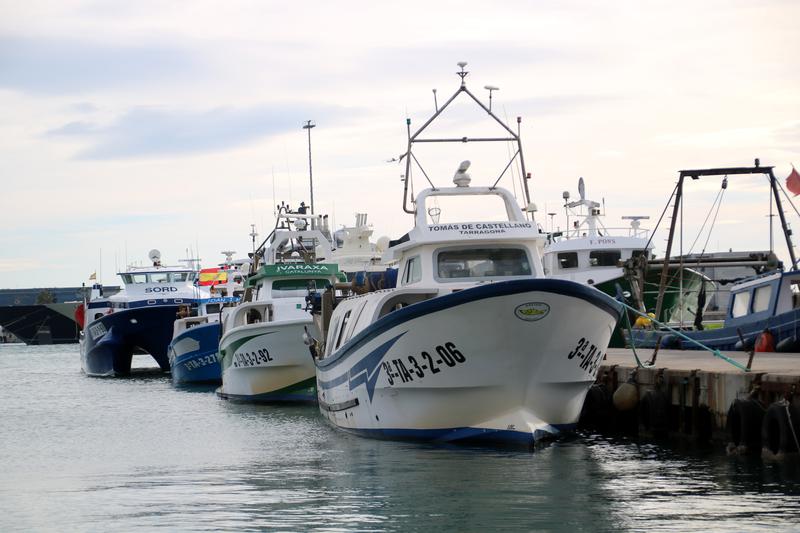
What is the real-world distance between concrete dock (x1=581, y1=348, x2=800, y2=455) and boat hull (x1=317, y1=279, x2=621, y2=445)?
73.9 inches

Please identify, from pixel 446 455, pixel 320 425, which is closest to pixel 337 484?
pixel 446 455

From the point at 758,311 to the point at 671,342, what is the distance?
320cm

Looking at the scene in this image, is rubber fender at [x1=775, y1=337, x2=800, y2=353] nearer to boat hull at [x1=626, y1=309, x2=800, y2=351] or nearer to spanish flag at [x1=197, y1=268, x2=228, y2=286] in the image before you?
boat hull at [x1=626, y1=309, x2=800, y2=351]

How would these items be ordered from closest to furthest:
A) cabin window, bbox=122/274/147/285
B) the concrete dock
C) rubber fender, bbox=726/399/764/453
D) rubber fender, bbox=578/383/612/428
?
the concrete dock → rubber fender, bbox=726/399/764/453 → rubber fender, bbox=578/383/612/428 → cabin window, bbox=122/274/147/285

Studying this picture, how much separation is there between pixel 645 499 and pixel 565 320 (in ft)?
9.76

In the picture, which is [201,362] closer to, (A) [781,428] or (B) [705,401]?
(B) [705,401]

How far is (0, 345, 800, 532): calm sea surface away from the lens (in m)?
12.1

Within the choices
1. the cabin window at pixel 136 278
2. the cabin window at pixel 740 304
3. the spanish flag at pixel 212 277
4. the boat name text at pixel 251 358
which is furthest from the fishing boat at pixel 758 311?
the spanish flag at pixel 212 277

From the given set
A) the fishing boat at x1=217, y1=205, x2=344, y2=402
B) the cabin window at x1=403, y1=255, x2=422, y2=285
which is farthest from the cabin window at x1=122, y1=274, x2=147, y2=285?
the cabin window at x1=403, y1=255, x2=422, y2=285

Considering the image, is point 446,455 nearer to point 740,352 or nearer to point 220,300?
point 740,352

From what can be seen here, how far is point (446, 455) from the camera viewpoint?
15.7m

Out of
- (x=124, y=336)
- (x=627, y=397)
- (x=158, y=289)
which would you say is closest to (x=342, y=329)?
(x=627, y=397)

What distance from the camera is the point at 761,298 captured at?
22.8 metres

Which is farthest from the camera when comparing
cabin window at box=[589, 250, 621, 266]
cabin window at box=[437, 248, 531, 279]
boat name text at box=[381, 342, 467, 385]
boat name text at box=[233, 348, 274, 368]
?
cabin window at box=[589, 250, 621, 266]
